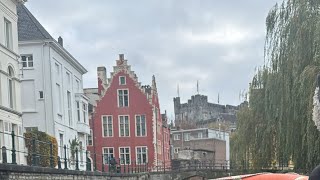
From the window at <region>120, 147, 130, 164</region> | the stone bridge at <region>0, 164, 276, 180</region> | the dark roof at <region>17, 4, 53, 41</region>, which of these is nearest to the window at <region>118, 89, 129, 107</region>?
the window at <region>120, 147, 130, 164</region>

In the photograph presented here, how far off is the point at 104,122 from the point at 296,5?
33.0 meters

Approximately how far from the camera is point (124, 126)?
45406 mm

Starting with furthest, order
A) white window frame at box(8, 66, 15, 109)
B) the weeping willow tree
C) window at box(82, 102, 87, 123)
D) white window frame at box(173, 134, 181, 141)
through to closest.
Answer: white window frame at box(173, 134, 181, 141) → window at box(82, 102, 87, 123) → white window frame at box(8, 66, 15, 109) → the weeping willow tree

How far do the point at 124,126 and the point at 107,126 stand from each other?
1395 millimetres

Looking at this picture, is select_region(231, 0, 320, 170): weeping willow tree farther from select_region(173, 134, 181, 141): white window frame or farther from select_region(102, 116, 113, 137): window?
select_region(173, 134, 181, 141): white window frame

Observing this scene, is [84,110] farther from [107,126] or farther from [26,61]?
[107,126]

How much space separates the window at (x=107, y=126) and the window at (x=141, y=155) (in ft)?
8.47

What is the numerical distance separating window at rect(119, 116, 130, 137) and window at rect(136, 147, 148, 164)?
1582 mm

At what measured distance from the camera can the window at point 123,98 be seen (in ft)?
149

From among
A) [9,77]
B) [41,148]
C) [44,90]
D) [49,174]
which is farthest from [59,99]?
[49,174]

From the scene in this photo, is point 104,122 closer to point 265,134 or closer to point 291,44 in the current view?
point 265,134

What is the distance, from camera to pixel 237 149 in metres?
22.7

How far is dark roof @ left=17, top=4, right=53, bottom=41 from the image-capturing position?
93.5 ft

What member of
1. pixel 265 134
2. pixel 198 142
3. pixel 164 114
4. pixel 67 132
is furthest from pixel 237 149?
pixel 198 142
